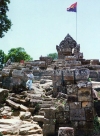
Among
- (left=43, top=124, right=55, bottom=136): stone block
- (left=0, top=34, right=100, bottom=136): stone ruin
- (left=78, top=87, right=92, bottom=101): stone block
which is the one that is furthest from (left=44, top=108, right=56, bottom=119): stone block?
(left=78, top=87, right=92, bottom=101): stone block

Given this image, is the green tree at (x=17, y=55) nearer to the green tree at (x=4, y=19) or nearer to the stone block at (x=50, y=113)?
the green tree at (x=4, y=19)

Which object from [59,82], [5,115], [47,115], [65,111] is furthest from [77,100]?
[59,82]

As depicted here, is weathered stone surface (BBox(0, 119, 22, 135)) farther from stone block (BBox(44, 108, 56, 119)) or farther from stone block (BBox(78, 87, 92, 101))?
stone block (BBox(78, 87, 92, 101))

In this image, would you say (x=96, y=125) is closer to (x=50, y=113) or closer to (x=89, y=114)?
(x=89, y=114)

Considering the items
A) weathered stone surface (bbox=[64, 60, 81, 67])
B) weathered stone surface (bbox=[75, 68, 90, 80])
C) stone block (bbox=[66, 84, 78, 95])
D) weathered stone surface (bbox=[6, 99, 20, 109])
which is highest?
weathered stone surface (bbox=[64, 60, 81, 67])

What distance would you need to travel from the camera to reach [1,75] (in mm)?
12984

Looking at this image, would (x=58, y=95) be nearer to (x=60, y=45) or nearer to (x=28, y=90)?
(x=28, y=90)

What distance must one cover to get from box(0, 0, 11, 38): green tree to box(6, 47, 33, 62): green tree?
33.1 meters

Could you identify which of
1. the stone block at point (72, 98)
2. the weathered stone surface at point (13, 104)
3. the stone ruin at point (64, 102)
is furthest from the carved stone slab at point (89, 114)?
the weathered stone surface at point (13, 104)

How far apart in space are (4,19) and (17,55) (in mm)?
34265

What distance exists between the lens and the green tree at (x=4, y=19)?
14.3 meters

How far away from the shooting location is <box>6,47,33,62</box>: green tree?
4866 centimetres

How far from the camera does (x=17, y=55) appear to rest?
49.3m

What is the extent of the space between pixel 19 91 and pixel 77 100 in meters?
5.63
